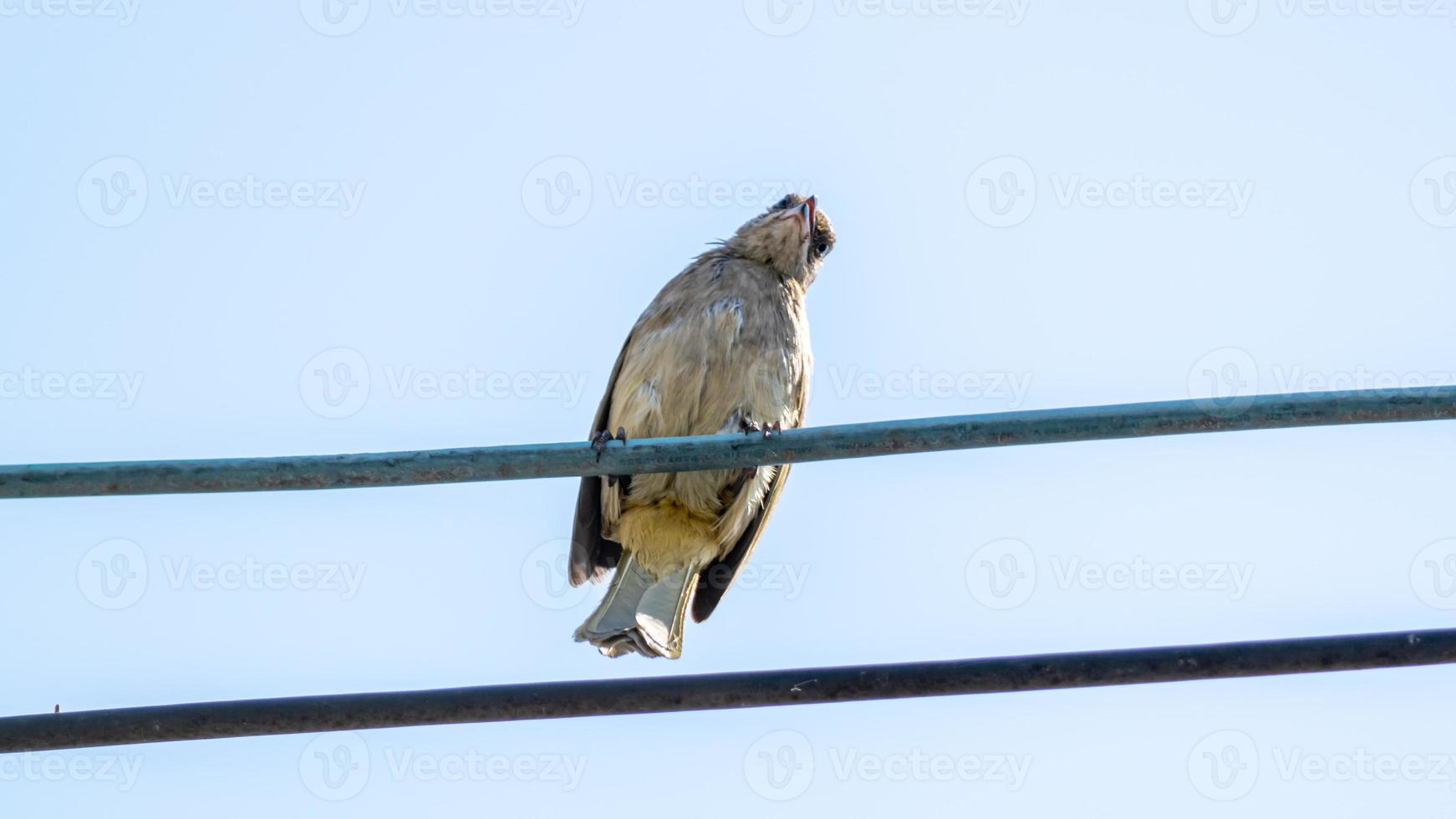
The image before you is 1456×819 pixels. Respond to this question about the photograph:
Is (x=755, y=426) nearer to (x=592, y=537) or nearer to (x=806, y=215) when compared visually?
(x=592, y=537)

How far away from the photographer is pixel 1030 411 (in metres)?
3.72

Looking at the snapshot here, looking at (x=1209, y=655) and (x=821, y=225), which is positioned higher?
(x=821, y=225)

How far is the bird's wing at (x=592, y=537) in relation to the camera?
269 inches

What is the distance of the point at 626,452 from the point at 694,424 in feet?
7.93

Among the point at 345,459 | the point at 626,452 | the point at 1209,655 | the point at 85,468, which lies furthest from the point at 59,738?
the point at 1209,655

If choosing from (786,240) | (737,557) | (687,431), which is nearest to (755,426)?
(687,431)

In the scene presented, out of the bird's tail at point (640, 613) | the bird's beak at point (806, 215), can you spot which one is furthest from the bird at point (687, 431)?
the bird's beak at point (806, 215)

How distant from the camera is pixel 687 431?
650cm

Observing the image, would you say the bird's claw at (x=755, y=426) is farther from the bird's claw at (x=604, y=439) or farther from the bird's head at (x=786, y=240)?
the bird's head at (x=786, y=240)

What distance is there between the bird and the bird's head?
0.60 feet

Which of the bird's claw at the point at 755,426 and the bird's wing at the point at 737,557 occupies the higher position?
the bird's claw at the point at 755,426

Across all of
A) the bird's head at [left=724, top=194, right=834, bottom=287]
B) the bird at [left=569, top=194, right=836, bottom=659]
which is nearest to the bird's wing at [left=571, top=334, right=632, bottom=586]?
the bird at [left=569, top=194, right=836, bottom=659]

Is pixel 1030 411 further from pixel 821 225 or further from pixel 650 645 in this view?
pixel 821 225

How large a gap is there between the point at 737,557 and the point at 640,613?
662 mm
